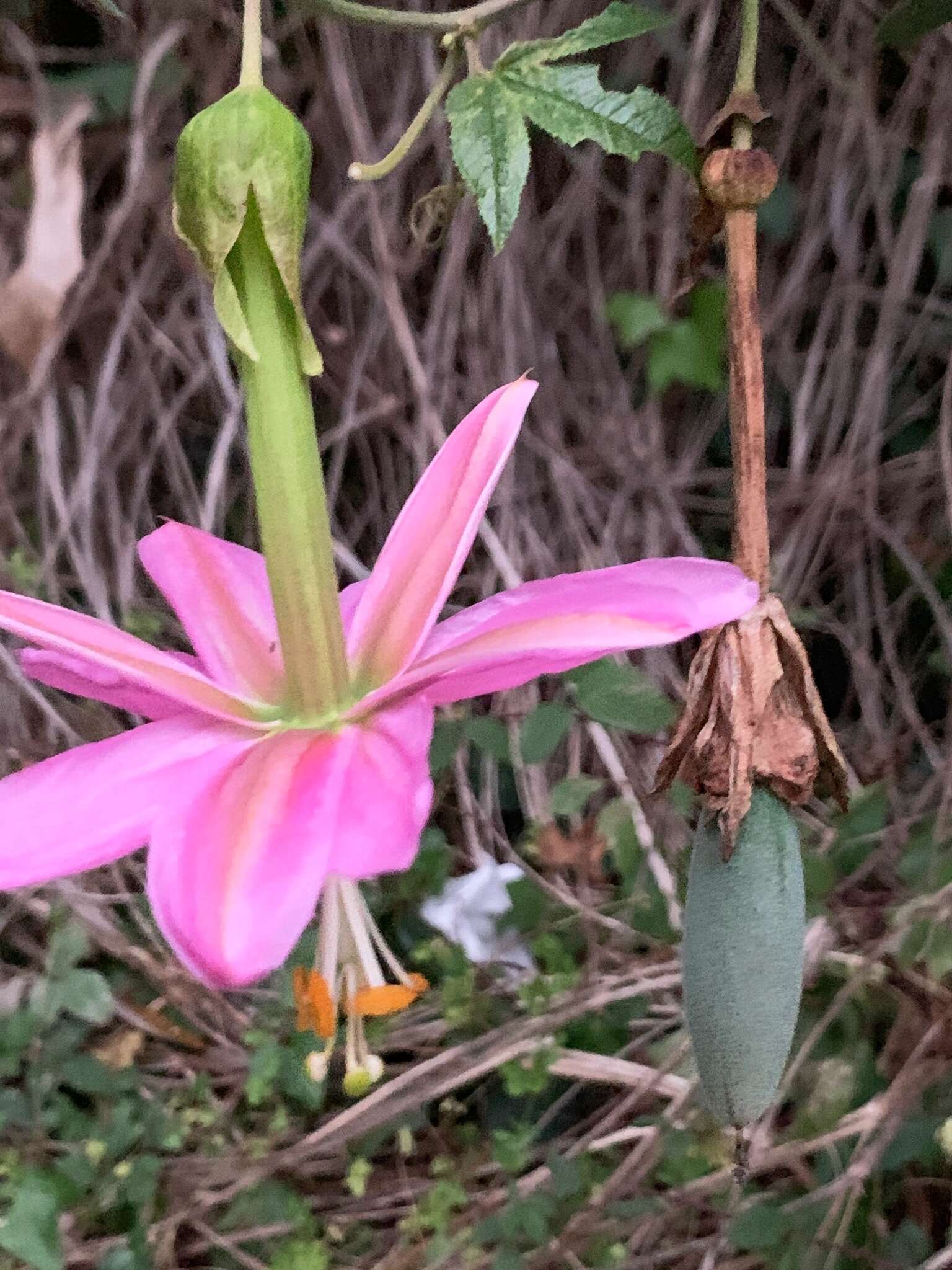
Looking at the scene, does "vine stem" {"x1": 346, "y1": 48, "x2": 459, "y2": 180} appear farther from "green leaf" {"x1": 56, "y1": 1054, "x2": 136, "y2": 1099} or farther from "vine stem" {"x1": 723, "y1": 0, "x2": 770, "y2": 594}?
"green leaf" {"x1": 56, "y1": 1054, "x2": 136, "y2": 1099}

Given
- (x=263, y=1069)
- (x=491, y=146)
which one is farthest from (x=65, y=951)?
(x=491, y=146)

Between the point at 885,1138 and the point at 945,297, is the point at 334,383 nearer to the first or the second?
the point at 945,297

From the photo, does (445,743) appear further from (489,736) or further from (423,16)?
(423,16)

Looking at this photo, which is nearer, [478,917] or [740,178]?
[740,178]

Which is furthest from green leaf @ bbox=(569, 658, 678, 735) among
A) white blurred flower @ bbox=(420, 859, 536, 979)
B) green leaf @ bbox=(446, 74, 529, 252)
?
green leaf @ bbox=(446, 74, 529, 252)

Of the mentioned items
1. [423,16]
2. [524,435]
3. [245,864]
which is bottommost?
[245,864]

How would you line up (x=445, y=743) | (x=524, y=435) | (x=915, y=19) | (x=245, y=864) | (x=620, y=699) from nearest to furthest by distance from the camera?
(x=245, y=864), (x=915, y=19), (x=620, y=699), (x=445, y=743), (x=524, y=435)
